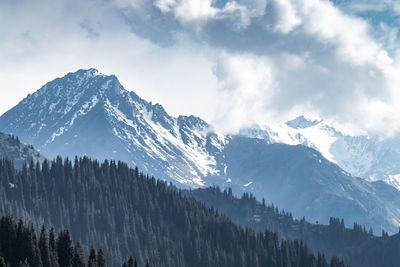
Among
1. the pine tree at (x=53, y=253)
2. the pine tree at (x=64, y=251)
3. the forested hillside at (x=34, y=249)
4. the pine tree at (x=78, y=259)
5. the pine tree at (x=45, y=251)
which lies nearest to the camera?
the forested hillside at (x=34, y=249)

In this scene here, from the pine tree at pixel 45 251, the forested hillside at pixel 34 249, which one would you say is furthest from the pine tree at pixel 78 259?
the pine tree at pixel 45 251

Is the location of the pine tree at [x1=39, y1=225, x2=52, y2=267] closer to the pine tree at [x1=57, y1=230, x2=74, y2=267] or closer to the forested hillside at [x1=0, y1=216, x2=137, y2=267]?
the forested hillside at [x1=0, y1=216, x2=137, y2=267]

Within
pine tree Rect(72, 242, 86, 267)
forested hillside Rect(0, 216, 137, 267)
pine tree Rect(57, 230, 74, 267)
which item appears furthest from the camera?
pine tree Rect(57, 230, 74, 267)

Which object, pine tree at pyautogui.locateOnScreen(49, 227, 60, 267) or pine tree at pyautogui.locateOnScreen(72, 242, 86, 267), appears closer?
pine tree at pyautogui.locateOnScreen(49, 227, 60, 267)

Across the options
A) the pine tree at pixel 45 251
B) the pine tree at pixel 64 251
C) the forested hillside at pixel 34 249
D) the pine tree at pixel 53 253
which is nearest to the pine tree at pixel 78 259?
the forested hillside at pixel 34 249

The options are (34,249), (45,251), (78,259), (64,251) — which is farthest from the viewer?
(64,251)

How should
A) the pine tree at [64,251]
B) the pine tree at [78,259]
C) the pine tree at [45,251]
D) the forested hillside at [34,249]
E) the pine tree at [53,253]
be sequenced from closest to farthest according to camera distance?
the forested hillside at [34,249] < the pine tree at [45,251] < the pine tree at [53,253] < the pine tree at [78,259] < the pine tree at [64,251]

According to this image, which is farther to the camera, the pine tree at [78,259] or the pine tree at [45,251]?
the pine tree at [78,259]

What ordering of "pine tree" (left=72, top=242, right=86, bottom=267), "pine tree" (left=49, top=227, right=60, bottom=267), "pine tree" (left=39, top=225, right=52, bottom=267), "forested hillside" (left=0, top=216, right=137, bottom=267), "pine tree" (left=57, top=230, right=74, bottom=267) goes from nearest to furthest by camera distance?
"forested hillside" (left=0, top=216, right=137, bottom=267), "pine tree" (left=39, top=225, right=52, bottom=267), "pine tree" (left=49, top=227, right=60, bottom=267), "pine tree" (left=72, top=242, right=86, bottom=267), "pine tree" (left=57, top=230, right=74, bottom=267)

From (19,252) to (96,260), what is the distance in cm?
2395

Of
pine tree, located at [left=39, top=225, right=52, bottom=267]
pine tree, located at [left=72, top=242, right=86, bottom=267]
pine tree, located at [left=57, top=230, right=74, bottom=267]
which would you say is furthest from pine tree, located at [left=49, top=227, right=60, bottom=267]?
pine tree, located at [left=72, top=242, right=86, bottom=267]

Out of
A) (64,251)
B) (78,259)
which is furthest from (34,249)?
(78,259)

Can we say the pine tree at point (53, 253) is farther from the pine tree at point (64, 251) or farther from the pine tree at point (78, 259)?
the pine tree at point (78, 259)

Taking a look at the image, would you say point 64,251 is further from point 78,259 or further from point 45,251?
point 45,251
